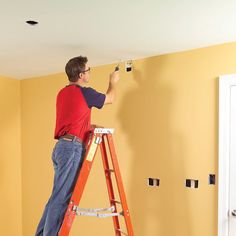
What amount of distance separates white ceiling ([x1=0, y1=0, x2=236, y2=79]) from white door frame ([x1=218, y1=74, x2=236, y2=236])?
0.39m

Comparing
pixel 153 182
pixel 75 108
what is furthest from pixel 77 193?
pixel 153 182

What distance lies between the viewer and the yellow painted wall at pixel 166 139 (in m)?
2.57

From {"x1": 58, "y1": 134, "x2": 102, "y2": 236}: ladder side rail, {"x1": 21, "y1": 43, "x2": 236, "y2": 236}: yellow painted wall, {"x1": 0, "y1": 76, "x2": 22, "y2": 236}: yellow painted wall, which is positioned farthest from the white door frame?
{"x1": 0, "y1": 76, "x2": 22, "y2": 236}: yellow painted wall

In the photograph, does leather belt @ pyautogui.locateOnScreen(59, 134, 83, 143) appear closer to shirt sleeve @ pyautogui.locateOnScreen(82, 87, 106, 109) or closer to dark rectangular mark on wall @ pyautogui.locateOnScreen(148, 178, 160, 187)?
shirt sleeve @ pyautogui.locateOnScreen(82, 87, 106, 109)

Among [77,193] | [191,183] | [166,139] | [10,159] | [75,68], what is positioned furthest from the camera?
[10,159]

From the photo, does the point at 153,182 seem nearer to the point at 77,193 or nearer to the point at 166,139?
the point at 166,139

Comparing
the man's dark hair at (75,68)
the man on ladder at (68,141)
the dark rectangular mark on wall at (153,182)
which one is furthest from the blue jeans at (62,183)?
the dark rectangular mark on wall at (153,182)

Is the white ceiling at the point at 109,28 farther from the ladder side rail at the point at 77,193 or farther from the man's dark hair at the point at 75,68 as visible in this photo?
the ladder side rail at the point at 77,193

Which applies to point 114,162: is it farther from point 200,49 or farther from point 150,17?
point 200,49

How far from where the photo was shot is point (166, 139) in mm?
2781

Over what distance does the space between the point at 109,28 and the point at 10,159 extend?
2.31 metres

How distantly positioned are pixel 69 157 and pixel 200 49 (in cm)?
133

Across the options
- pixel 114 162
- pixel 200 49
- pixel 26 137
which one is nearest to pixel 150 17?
pixel 200 49

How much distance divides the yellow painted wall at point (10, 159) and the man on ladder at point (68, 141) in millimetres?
1772
